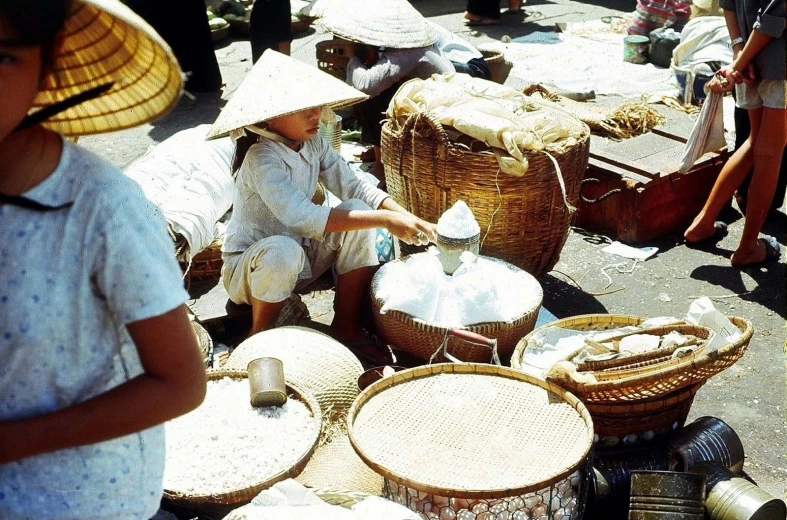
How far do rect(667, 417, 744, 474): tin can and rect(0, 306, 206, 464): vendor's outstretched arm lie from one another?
2001 millimetres

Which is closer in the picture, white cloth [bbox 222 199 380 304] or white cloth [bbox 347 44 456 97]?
white cloth [bbox 222 199 380 304]

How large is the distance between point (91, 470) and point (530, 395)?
166cm

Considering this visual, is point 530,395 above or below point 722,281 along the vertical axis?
above

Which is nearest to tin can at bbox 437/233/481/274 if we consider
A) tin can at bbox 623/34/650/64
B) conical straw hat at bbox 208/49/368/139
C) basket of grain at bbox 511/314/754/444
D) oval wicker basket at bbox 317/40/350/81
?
conical straw hat at bbox 208/49/368/139

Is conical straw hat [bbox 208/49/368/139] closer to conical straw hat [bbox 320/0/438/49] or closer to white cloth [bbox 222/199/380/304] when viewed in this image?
white cloth [bbox 222/199/380/304]

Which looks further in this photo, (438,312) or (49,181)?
(438,312)

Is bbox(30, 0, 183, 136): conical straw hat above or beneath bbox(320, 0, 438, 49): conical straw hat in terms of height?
above

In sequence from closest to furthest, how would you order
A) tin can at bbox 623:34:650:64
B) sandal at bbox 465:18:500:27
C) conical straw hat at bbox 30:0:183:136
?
conical straw hat at bbox 30:0:183:136, tin can at bbox 623:34:650:64, sandal at bbox 465:18:500:27

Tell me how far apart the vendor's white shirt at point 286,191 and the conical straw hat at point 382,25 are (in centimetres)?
143

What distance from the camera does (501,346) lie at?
3.23 metres

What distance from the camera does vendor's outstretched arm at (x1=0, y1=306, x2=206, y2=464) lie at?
1.06 meters

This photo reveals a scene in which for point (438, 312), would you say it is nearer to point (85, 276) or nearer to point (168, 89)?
point (168, 89)

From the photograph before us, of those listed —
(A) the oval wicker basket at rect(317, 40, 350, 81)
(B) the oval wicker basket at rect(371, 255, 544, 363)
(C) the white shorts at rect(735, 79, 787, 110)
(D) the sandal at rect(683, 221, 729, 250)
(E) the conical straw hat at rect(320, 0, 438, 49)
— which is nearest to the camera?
(B) the oval wicker basket at rect(371, 255, 544, 363)

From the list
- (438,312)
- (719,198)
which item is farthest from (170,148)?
(719,198)
